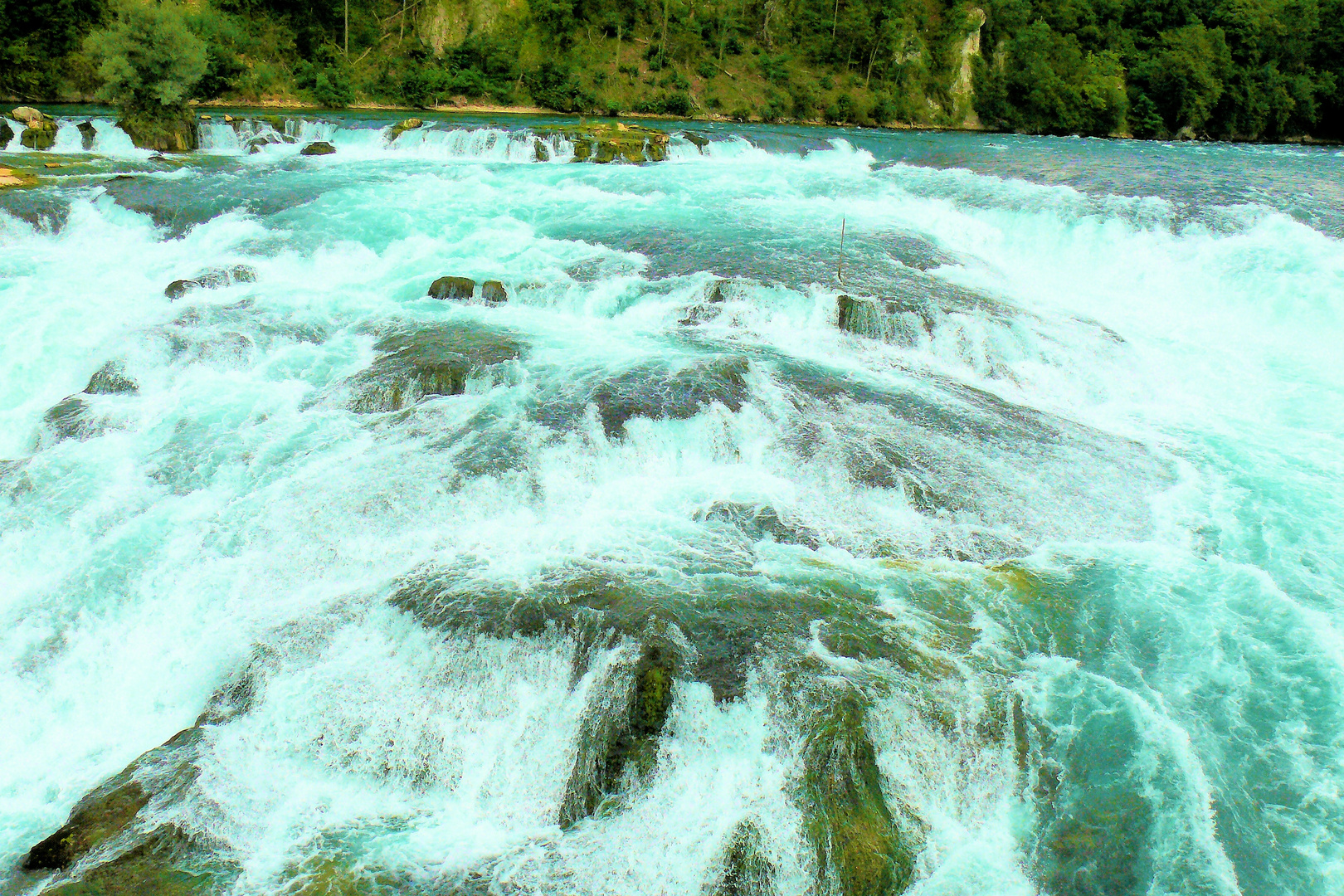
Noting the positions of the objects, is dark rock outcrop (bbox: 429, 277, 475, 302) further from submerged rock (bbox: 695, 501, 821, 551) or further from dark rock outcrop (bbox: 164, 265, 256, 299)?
submerged rock (bbox: 695, 501, 821, 551)

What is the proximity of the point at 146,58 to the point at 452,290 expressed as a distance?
18036 mm

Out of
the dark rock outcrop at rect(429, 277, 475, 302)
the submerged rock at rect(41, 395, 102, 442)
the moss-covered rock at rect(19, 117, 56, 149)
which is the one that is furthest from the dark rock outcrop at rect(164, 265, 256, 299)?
the moss-covered rock at rect(19, 117, 56, 149)

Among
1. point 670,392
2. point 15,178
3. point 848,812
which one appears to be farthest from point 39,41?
point 848,812

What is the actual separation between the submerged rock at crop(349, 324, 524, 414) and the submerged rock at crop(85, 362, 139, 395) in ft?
10.2

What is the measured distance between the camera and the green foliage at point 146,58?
24250mm

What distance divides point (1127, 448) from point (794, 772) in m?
7.54

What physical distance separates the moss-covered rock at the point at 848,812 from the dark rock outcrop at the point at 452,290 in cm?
1031

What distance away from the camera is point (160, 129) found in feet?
82.0

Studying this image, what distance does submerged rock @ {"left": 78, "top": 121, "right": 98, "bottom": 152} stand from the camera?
24.6 metres

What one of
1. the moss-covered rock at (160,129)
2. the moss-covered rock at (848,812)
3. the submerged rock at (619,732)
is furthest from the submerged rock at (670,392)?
the moss-covered rock at (160,129)

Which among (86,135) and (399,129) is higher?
(399,129)

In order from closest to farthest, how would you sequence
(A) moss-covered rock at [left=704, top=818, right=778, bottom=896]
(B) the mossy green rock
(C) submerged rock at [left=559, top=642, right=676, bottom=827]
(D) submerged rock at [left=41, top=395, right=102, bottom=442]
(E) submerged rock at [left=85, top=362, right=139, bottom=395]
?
(B) the mossy green rock → (A) moss-covered rock at [left=704, top=818, right=778, bottom=896] → (C) submerged rock at [left=559, top=642, right=676, bottom=827] → (D) submerged rock at [left=41, top=395, right=102, bottom=442] → (E) submerged rock at [left=85, top=362, right=139, bottom=395]

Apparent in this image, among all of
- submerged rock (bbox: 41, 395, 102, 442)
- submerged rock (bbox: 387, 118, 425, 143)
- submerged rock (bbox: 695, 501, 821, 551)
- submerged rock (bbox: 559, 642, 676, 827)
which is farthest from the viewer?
submerged rock (bbox: 387, 118, 425, 143)

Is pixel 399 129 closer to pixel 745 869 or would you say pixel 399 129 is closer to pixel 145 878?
pixel 145 878
